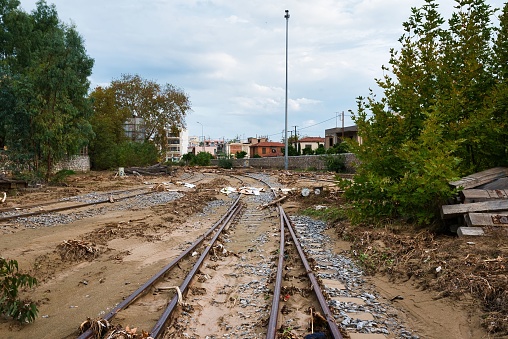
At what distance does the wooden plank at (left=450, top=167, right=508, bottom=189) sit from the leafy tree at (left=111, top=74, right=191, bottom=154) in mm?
58361

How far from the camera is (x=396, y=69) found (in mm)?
11820

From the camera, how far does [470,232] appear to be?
26.5ft

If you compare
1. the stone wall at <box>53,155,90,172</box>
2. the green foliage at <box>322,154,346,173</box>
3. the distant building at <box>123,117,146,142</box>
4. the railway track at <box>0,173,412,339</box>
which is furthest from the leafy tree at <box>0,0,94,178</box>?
the distant building at <box>123,117,146,142</box>

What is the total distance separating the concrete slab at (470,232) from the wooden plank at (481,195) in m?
0.81

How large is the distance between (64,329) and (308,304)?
3237mm

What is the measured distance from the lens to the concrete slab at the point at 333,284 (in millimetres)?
6872

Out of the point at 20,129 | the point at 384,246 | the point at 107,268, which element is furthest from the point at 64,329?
the point at 20,129

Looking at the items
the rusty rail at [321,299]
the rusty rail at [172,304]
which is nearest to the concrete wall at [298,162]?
the rusty rail at [321,299]

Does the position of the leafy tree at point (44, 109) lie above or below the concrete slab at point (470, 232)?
above

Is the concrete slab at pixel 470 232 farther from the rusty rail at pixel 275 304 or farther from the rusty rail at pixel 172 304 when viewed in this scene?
the rusty rail at pixel 172 304

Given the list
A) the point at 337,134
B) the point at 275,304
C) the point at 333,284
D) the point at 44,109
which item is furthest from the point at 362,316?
the point at 337,134

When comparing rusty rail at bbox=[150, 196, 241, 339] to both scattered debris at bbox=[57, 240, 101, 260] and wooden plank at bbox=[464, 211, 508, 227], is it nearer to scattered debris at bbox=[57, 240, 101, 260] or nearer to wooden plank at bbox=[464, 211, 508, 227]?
scattered debris at bbox=[57, 240, 101, 260]

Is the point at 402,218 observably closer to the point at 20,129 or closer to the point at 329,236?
the point at 329,236

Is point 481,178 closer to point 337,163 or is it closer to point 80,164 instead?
Answer: point 337,163
